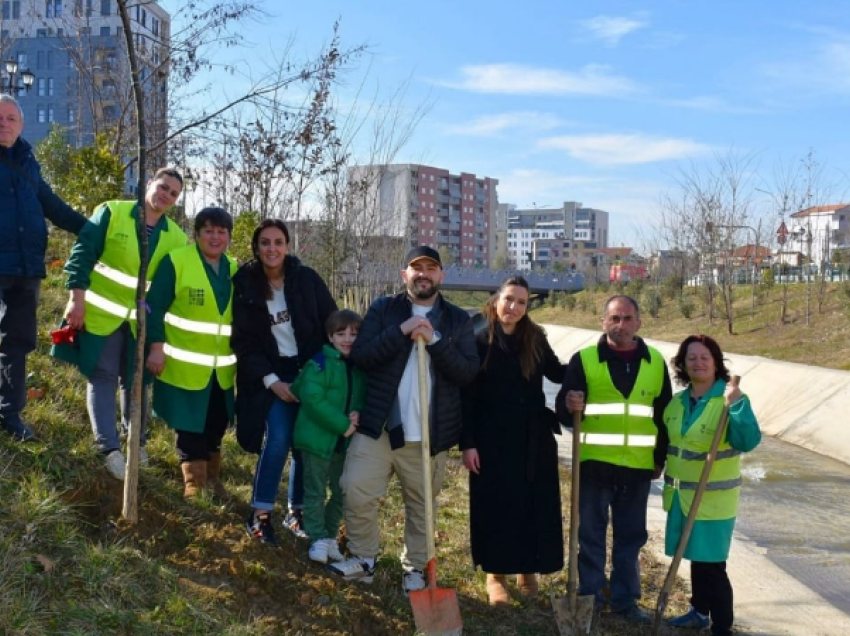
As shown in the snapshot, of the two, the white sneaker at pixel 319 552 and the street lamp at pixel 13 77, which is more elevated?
the street lamp at pixel 13 77

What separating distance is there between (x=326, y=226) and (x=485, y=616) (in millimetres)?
8812

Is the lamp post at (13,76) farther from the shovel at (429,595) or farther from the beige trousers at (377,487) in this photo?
the shovel at (429,595)

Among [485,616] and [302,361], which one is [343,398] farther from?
[485,616]

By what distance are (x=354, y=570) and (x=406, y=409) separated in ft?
2.84

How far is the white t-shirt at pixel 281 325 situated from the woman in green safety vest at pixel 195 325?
270mm

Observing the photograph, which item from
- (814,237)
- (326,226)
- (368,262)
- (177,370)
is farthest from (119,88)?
(814,237)

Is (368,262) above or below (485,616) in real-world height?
above

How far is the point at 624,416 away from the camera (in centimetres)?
440

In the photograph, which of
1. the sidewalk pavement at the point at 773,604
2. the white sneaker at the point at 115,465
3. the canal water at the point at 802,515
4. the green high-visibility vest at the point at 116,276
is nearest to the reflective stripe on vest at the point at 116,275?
the green high-visibility vest at the point at 116,276

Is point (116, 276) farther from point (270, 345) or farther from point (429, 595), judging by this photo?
point (429, 595)

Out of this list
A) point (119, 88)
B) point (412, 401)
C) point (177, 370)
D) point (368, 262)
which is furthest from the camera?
point (368, 262)

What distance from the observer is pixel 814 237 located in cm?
2556

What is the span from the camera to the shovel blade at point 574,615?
4.11 m

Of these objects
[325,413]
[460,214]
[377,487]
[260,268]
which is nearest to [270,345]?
[260,268]
